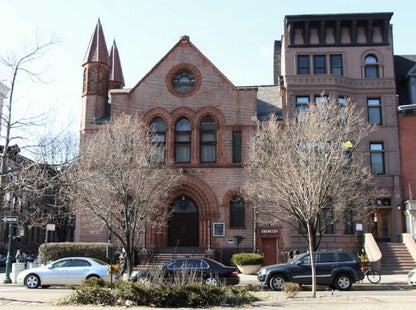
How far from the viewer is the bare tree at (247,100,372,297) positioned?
24.0 m

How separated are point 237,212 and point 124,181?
923 centimetres

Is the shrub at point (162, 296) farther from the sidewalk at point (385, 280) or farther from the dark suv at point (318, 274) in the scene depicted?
the sidewalk at point (385, 280)

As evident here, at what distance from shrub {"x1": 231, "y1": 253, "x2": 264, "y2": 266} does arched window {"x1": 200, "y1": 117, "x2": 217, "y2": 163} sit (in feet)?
22.5

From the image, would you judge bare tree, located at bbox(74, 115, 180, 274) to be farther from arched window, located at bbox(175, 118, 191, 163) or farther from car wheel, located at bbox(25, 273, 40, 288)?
car wheel, located at bbox(25, 273, 40, 288)

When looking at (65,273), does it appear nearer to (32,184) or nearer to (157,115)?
(32,184)

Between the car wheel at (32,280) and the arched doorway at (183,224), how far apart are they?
36.8 feet

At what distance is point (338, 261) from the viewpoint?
2216 centimetres

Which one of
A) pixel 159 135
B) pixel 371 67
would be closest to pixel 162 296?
pixel 159 135

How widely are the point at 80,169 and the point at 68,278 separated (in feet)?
19.9

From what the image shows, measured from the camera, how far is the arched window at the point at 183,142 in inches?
1321

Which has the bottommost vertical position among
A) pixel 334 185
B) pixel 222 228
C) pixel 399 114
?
pixel 222 228

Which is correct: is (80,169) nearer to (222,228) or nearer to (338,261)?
(222,228)

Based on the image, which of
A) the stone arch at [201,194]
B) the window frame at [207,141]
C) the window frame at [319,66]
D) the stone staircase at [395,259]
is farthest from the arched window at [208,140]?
the stone staircase at [395,259]

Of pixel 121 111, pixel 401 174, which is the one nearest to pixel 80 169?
pixel 121 111
